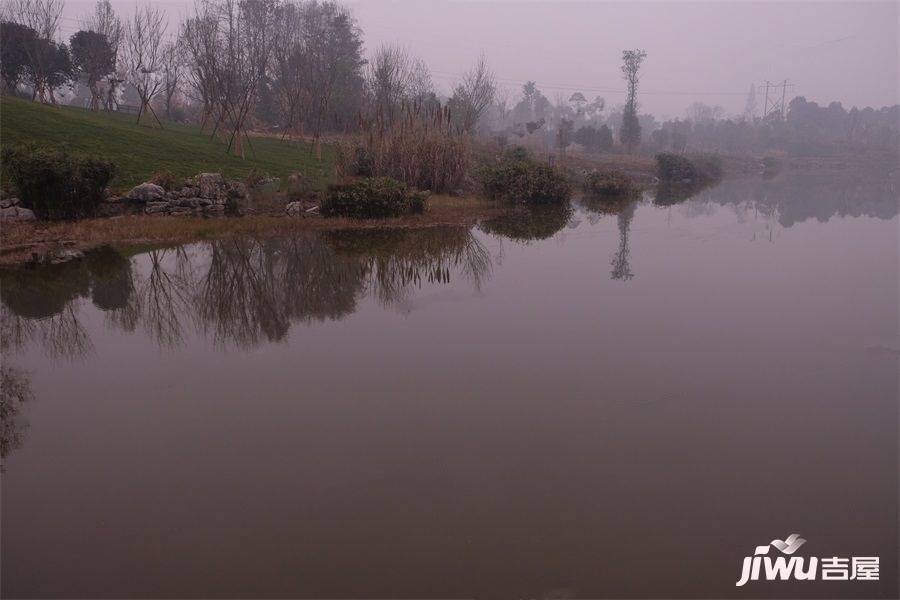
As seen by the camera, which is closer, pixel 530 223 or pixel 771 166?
pixel 530 223

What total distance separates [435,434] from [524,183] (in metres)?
15.8

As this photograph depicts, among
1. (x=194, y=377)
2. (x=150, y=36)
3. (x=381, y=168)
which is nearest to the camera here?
(x=194, y=377)

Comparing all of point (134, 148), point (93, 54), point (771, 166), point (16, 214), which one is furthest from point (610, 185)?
point (771, 166)

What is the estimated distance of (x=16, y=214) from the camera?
12.2 meters

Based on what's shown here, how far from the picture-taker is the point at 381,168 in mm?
18547

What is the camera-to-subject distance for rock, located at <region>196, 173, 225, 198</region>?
15.2 meters

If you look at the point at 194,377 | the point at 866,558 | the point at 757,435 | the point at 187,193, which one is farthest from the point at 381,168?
the point at 866,558

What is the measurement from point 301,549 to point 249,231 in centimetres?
1049

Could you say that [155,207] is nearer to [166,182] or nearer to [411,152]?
[166,182]

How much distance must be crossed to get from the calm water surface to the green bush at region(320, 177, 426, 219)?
5.56 m

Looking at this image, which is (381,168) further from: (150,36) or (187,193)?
(150,36)

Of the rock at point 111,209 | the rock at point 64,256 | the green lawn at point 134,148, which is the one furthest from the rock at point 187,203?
the rock at point 64,256

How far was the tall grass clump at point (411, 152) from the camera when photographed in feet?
61.2

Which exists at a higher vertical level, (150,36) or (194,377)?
(150,36)
